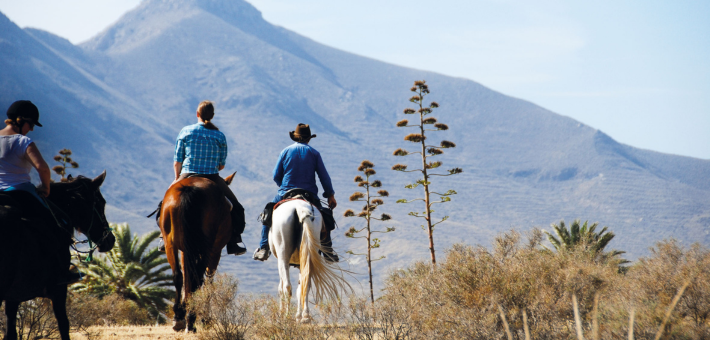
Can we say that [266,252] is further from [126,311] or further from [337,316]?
[126,311]

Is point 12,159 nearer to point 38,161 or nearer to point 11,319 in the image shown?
point 38,161

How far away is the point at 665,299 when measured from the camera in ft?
27.6

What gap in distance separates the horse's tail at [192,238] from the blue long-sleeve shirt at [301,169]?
1775mm

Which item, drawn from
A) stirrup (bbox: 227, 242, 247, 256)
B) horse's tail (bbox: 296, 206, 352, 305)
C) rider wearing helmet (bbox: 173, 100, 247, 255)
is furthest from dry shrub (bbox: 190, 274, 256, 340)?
stirrup (bbox: 227, 242, 247, 256)

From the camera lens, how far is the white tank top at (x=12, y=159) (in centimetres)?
705

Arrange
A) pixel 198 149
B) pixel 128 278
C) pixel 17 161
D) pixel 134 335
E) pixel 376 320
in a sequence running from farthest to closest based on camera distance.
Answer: pixel 128 278 → pixel 198 149 → pixel 134 335 → pixel 376 320 → pixel 17 161

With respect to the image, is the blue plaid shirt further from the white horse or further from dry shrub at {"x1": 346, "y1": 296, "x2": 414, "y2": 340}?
dry shrub at {"x1": 346, "y1": 296, "x2": 414, "y2": 340}

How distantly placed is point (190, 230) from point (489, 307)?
12.5ft

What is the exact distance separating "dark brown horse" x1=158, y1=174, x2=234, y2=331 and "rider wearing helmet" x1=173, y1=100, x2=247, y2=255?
39cm

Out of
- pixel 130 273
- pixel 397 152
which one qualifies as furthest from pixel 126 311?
pixel 397 152

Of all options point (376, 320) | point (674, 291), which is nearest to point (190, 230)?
point (376, 320)

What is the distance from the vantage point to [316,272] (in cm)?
882

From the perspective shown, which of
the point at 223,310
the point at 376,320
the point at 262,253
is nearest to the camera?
the point at 223,310

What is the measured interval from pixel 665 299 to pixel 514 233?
10.1 feet
